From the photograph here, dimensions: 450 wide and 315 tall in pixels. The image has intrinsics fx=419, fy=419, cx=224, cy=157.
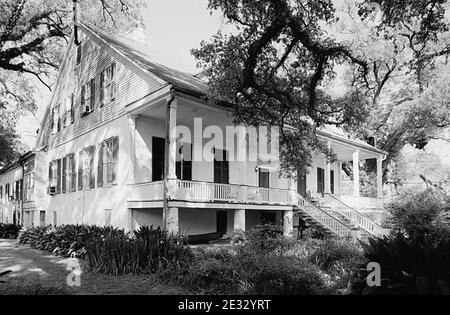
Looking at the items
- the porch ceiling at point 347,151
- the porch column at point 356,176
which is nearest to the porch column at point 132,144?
the porch ceiling at point 347,151

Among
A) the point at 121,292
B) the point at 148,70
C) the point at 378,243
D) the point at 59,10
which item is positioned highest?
the point at 59,10

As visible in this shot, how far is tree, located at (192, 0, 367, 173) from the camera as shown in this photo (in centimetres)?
1177

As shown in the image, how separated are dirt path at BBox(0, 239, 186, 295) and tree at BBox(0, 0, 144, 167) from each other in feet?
66.4

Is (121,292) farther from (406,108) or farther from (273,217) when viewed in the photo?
(406,108)

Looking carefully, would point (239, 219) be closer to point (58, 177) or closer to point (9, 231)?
point (58, 177)

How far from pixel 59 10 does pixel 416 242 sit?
2987cm

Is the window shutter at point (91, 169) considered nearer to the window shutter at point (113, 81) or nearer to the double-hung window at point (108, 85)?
the double-hung window at point (108, 85)

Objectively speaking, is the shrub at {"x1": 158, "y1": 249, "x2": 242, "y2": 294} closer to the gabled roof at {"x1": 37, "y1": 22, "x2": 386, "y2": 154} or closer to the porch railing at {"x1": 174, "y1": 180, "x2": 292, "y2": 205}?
the porch railing at {"x1": 174, "y1": 180, "x2": 292, "y2": 205}

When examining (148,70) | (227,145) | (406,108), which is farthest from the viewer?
(406,108)

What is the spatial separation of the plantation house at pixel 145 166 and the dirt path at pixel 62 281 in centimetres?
441

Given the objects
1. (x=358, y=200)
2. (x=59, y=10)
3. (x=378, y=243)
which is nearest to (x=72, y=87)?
(x=59, y=10)

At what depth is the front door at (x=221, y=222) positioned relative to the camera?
20.3 meters

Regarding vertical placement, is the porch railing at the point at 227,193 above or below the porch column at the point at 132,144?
below

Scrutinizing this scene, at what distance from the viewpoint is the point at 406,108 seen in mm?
32312
